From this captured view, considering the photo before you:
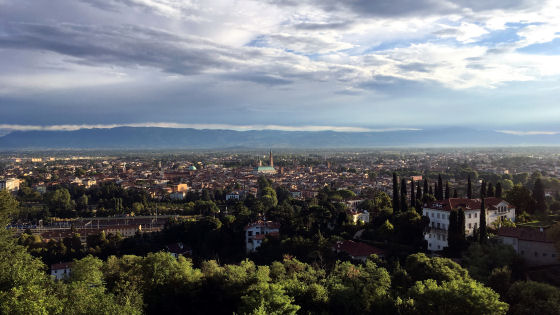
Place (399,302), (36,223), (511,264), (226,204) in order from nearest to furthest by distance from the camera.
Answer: (399,302), (511,264), (36,223), (226,204)

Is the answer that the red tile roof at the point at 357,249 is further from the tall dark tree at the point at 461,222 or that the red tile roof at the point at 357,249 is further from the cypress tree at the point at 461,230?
the tall dark tree at the point at 461,222

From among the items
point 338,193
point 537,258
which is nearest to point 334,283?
point 537,258

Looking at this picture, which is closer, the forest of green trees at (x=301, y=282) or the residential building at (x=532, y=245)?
the forest of green trees at (x=301, y=282)

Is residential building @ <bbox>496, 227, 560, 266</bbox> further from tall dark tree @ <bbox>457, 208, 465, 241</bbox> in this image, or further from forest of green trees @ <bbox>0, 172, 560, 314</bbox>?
tall dark tree @ <bbox>457, 208, 465, 241</bbox>

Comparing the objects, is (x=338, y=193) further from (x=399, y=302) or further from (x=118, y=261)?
(x=399, y=302)

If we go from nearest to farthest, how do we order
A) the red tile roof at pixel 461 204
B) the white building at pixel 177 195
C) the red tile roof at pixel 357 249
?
the red tile roof at pixel 357 249, the red tile roof at pixel 461 204, the white building at pixel 177 195

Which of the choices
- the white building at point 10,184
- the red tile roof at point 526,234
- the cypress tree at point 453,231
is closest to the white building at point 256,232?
the cypress tree at point 453,231
